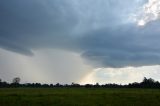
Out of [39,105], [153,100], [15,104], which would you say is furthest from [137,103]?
[15,104]

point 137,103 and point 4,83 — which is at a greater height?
point 4,83

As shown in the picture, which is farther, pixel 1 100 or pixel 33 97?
pixel 33 97

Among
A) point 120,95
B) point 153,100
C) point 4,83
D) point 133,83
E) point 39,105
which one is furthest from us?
point 4,83

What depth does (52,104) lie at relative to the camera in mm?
54188

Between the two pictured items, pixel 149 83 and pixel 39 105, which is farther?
pixel 149 83

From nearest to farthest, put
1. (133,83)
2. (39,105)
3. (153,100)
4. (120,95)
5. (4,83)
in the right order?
(39,105) < (153,100) < (120,95) < (133,83) < (4,83)

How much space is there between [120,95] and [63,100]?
1270cm

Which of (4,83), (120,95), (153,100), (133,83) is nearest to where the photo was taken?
(153,100)

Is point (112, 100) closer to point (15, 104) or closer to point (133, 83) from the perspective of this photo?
point (15, 104)

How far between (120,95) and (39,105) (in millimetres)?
17461

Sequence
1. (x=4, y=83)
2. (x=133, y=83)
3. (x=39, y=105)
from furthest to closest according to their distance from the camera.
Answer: (x=4, y=83) → (x=133, y=83) → (x=39, y=105)

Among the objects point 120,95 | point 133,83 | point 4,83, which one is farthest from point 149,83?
point 120,95

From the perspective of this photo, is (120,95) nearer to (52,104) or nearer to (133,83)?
(52,104)

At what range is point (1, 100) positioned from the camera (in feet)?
187
